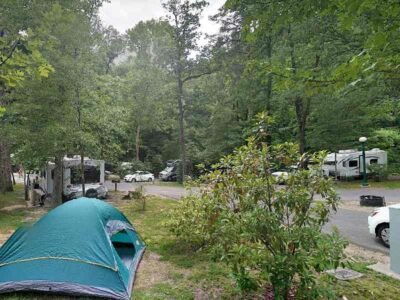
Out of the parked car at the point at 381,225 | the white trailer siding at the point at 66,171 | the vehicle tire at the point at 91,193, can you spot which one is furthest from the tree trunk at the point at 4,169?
the parked car at the point at 381,225

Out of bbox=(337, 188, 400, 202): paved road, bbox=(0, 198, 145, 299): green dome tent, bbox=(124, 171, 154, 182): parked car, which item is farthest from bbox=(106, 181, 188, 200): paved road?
bbox=(0, 198, 145, 299): green dome tent

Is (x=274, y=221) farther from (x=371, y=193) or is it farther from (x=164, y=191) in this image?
(x=164, y=191)

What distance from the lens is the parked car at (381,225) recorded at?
7.09 metres

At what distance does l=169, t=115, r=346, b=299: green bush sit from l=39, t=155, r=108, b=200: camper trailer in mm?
11726

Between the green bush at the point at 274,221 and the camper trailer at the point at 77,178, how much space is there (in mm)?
11726

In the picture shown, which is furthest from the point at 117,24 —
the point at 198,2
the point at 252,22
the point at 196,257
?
the point at 252,22

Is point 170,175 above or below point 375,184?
above

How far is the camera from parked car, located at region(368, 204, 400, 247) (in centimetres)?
709

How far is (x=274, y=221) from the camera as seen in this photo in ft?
12.3

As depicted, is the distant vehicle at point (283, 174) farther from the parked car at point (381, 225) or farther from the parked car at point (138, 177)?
the parked car at point (138, 177)

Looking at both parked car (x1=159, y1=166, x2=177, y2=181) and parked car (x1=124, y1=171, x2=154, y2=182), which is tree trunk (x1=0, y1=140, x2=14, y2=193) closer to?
parked car (x1=124, y1=171, x2=154, y2=182)

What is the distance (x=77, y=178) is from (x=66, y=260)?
35.8 ft

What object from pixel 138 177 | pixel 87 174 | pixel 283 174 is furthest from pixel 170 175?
pixel 283 174

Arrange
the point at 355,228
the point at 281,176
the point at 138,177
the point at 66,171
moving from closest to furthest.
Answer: the point at 281,176 < the point at 355,228 < the point at 66,171 < the point at 138,177
